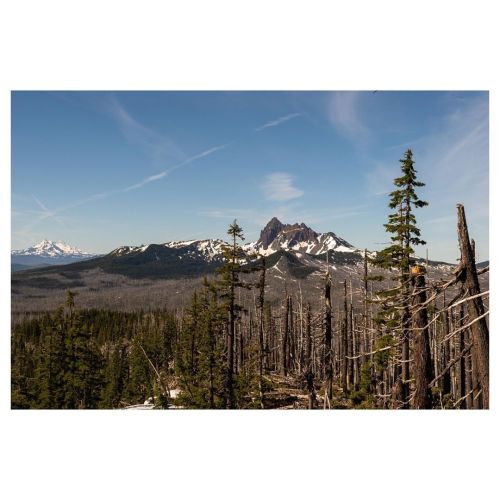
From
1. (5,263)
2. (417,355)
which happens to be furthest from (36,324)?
(417,355)

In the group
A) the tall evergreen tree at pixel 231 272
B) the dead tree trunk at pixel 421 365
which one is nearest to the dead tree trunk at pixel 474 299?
the dead tree trunk at pixel 421 365

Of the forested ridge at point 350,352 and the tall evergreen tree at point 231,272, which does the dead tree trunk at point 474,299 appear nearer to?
the forested ridge at point 350,352

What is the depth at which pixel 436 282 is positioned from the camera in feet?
22.0

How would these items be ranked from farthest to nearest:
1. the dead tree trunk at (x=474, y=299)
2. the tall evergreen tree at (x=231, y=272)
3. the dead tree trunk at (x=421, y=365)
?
the tall evergreen tree at (x=231, y=272)
the dead tree trunk at (x=421, y=365)
the dead tree trunk at (x=474, y=299)

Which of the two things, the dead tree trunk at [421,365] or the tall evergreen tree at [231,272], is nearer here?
the dead tree trunk at [421,365]

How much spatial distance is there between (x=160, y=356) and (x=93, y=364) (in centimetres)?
3156

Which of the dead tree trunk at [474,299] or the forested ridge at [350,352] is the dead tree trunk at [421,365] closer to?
the forested ridge at [350,352]

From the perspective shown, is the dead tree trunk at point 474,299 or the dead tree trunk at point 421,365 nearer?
the dead tree trunk at point 474,299

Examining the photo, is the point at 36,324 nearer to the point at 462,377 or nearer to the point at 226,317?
the point at 226,317

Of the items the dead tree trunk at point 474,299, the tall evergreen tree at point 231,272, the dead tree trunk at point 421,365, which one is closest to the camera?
the dead tree trunk at point 474,299

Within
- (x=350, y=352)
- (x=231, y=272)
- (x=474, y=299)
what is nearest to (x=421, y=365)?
(x=474, y=299)

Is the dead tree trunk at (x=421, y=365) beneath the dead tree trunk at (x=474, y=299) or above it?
beneath

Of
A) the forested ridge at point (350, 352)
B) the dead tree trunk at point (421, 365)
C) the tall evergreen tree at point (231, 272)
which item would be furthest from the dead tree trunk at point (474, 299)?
the tall evergreen tree at point (231, 272)

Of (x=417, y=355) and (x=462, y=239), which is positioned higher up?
(x=462, y=239)
